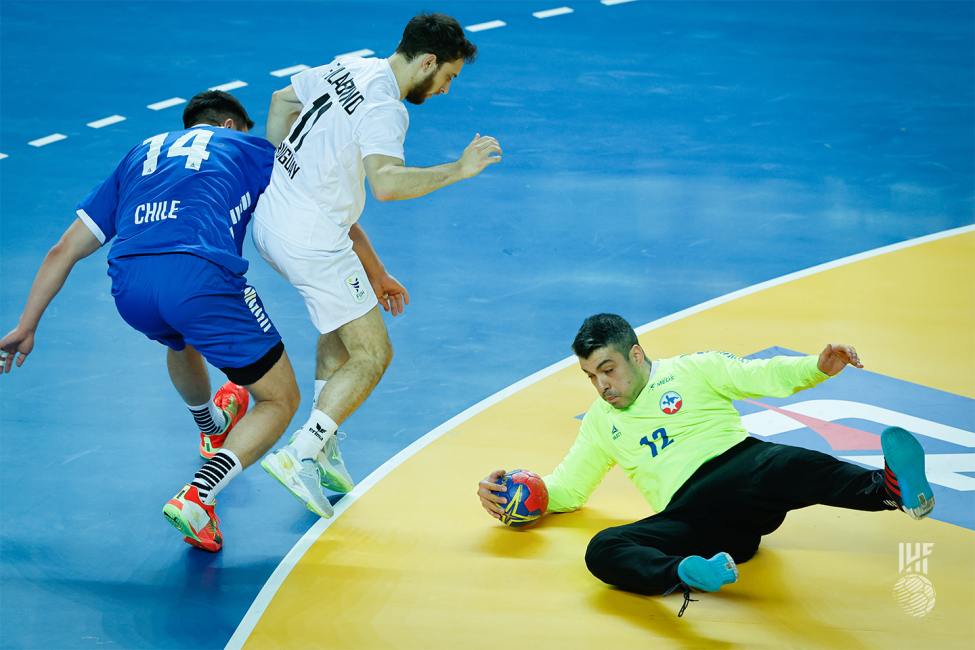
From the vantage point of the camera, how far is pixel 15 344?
198 inches

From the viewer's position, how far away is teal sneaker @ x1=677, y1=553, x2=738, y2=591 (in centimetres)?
411

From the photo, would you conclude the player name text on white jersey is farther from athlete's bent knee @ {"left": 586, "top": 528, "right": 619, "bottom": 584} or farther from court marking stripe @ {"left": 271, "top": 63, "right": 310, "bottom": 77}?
court marking stripe @ {"left": 271, "top": 63, "right": 310, "bottom": 77}

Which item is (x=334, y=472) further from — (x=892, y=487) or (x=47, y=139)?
(x=47, y=139)

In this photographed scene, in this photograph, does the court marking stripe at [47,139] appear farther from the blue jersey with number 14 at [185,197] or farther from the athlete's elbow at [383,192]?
the athlete's elbow at [383,192]

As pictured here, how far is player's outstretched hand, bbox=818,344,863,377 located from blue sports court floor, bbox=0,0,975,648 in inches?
55.3

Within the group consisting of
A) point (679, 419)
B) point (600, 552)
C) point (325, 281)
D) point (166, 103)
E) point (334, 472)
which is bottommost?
point (334, 472)

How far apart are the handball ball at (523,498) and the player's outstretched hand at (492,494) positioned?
0.02 metres

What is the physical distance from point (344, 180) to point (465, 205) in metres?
4.35

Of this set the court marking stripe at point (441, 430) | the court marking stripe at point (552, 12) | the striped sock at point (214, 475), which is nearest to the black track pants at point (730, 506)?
the court marking stripe at point (441, 430)

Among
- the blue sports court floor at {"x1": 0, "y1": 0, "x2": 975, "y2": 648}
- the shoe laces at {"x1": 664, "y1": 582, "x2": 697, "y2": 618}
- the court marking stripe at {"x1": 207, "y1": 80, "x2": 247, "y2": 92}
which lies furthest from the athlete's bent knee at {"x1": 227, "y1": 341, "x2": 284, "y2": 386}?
the court marking stripe at {"x1": 207, "y1": 80, "x2": 247, "y2": 92}

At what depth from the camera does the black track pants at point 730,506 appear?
4316 mm

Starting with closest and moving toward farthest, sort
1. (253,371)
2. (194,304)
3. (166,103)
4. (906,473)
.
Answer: (906,473), (194,304), (253,371), (166,103)

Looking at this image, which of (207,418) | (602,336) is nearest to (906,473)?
(602,336)

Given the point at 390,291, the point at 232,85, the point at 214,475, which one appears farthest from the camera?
the point at 232,85
